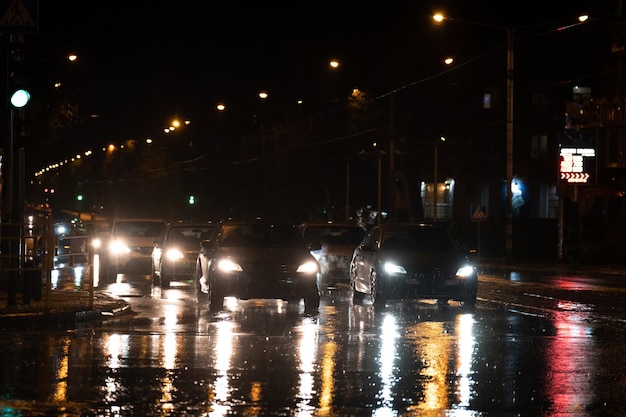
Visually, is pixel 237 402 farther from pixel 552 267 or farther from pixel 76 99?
pixel 552 267

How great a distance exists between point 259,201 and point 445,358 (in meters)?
68.8

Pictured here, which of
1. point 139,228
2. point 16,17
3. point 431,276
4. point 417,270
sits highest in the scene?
point 16,17

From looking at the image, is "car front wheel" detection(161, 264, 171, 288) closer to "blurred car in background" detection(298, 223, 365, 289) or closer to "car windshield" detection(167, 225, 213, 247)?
"car windshield" detection(167, 225, 213, 247)

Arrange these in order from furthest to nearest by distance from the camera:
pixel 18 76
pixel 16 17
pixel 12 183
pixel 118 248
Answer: pixel 118 248 < pixel 12 183 < pixel 18 76 < pixel 16 17

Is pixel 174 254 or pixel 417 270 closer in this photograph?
pixel 417 270

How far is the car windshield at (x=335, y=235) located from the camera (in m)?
27.9

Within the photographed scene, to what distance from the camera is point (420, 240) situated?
2188 cm

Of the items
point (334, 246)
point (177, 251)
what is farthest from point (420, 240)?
point (177, 251)

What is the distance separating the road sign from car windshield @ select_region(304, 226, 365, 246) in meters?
11.5

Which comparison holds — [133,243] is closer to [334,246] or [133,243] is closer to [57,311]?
[334,246]

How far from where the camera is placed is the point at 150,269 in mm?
33906

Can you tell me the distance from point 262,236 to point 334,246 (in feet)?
19.8

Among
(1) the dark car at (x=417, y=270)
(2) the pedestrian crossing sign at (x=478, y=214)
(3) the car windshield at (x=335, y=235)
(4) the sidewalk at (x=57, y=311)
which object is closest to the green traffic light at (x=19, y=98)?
(4) the sidewalk at (x=57, y=311)

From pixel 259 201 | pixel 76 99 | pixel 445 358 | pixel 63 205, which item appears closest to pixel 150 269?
pixel 76 99
